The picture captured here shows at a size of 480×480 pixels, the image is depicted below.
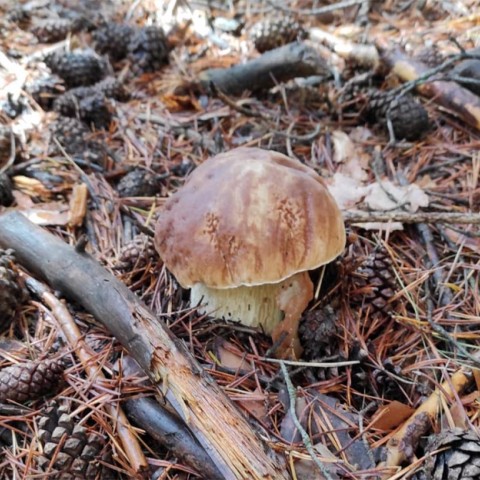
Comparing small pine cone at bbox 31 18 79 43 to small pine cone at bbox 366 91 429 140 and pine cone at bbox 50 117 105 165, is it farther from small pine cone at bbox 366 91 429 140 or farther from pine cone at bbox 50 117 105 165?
small pine cone at bbox 366 91 429 140

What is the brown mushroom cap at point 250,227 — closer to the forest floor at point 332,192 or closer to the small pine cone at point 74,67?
the forest floor at point 332,192

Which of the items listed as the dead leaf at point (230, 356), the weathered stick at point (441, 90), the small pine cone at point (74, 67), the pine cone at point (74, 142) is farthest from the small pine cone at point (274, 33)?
the dead leaf at point (230, 356)

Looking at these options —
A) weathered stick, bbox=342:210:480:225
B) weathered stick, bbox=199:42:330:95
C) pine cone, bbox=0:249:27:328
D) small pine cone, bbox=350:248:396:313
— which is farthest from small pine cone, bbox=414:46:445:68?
pine cone, bbox=0:249:27:328

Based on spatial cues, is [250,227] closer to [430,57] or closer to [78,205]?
[78,205]

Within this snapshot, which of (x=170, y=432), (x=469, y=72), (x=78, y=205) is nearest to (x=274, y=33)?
(x=469, y=72)

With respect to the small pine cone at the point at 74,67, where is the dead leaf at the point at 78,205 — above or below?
below

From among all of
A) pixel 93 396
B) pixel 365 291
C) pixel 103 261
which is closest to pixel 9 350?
pixel 93 396

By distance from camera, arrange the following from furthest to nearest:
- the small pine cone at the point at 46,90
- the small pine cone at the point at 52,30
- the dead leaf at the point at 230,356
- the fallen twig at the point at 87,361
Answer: the small pine cone at the point at 52,30, the small pine cone at the point at 46,90, the dead leaf at the point at 230,356, the fallen twig at the point at 87,361
